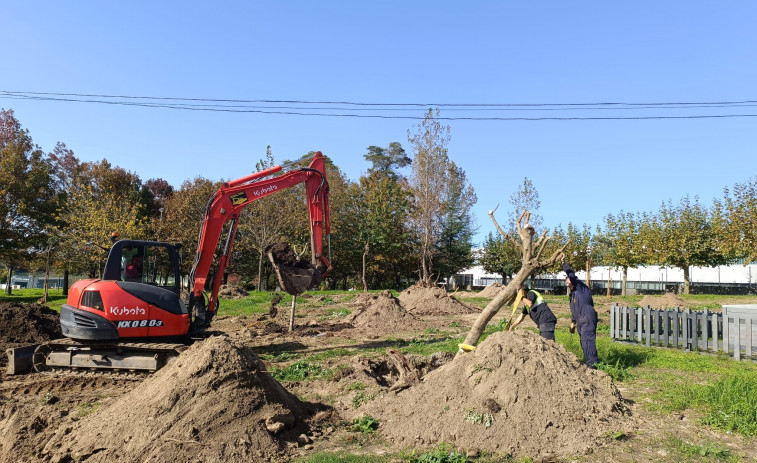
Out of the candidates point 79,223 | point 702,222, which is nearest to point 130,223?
point 79,223

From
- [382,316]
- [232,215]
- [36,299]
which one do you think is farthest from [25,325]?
[36,299]

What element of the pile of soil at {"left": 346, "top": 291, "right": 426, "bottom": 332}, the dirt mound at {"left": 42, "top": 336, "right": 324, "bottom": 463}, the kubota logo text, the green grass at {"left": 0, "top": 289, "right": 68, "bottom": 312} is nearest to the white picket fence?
the pile of soil at {"left": 346, "top": 291, "right": 426, "bottom": 332}

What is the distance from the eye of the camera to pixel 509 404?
21.1 feet

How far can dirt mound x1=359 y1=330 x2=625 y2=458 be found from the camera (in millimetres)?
6020

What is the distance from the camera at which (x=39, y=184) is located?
31.3 meters

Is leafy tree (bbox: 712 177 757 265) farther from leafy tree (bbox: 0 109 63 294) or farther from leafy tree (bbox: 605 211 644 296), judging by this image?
leafy tree (bbox: 0 109 63 294)

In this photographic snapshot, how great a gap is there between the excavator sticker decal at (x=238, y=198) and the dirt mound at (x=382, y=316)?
22.8 feet

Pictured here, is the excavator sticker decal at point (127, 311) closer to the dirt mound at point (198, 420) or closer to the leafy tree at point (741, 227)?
the dirt mound at point (198, 420)

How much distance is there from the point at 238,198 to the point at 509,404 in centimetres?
796

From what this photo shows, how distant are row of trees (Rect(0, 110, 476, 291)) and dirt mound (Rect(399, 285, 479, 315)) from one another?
15.5 feet

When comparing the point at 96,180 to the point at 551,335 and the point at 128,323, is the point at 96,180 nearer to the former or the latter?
the point at 128,323

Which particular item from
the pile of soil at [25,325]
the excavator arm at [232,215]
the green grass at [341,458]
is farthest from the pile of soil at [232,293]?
the green grass at [341,458]

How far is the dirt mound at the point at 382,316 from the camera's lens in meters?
17.4

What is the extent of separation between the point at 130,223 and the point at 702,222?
40.1 m
